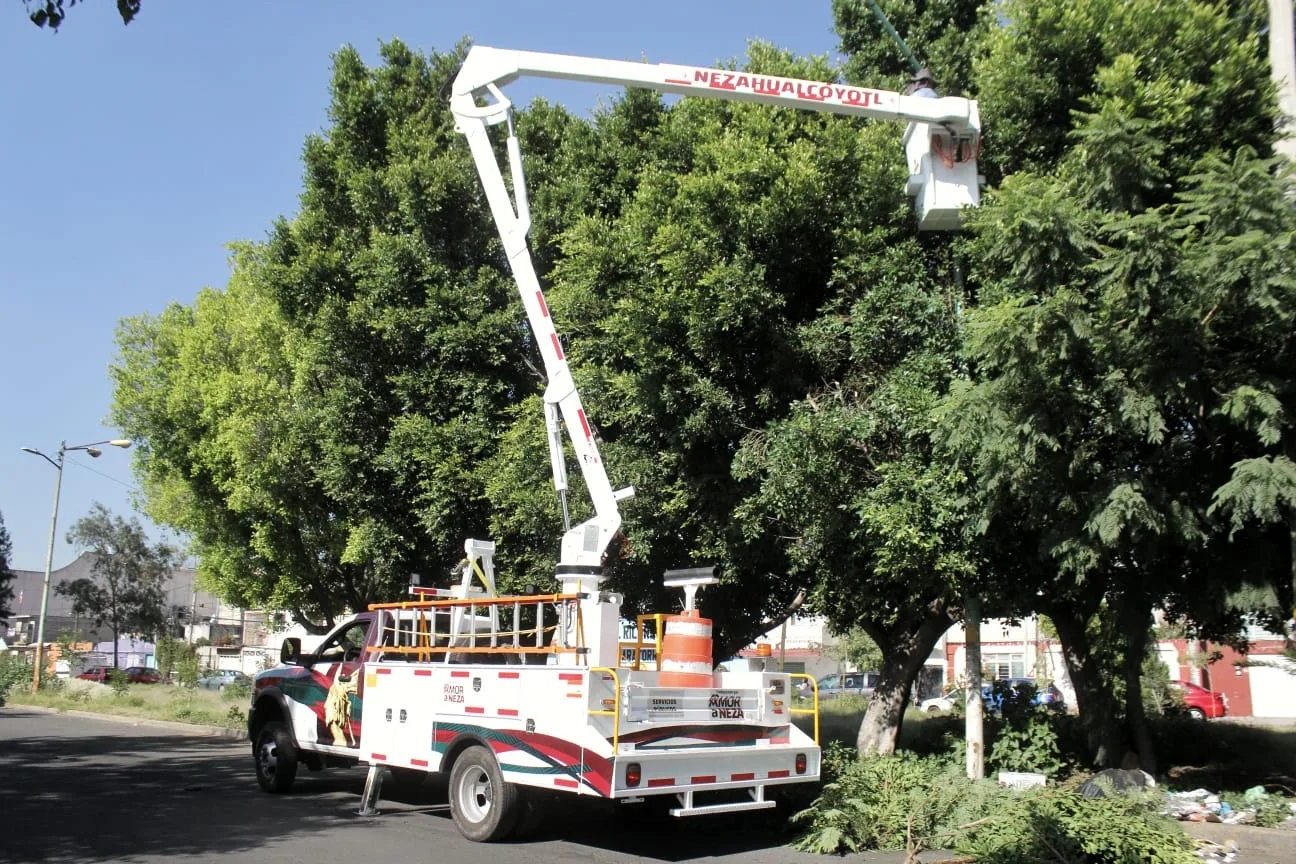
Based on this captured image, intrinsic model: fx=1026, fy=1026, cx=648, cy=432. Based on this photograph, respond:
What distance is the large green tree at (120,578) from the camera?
61.7m

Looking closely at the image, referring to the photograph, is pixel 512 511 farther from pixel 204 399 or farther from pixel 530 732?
pixel 204 399

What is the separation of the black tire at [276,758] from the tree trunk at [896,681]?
24.6 feet

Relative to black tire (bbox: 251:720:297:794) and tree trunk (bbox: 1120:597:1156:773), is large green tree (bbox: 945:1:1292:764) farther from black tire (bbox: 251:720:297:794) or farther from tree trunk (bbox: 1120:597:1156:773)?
black tire (bbox: 251:720:297:794)

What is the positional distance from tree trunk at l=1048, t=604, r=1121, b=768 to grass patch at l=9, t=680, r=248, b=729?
18.3 meters

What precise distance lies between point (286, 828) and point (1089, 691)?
985cm

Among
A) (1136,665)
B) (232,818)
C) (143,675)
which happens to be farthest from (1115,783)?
(143,675)

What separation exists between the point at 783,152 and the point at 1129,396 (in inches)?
211

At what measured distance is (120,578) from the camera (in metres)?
63.2

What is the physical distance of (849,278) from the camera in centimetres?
1227

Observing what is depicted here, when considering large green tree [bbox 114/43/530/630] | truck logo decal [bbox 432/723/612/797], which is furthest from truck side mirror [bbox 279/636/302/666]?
large green tree [bbox 114/43/530/630]

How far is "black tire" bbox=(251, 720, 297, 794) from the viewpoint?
40.6 ft

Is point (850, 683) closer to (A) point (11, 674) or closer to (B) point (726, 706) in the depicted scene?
(A) point (11, 674)

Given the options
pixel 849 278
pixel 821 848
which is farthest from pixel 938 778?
pixel 849 278

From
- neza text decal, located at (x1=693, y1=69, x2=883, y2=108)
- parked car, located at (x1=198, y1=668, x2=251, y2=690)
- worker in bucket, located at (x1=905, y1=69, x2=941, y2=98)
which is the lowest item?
parked car, located at (x1=198, y1=668, x2=251, y2=690)
